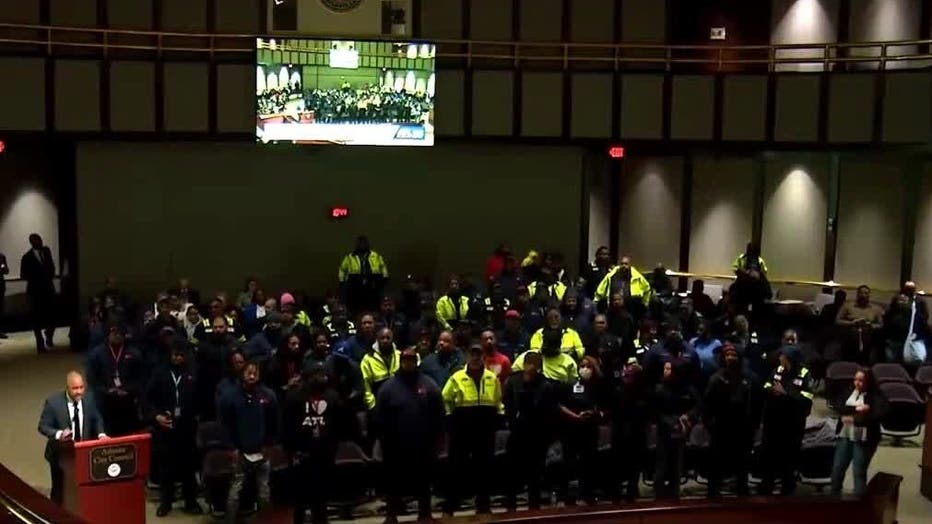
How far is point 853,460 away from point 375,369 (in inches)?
189

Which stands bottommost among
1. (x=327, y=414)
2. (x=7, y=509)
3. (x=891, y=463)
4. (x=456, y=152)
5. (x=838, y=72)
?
(x=891, y=463)

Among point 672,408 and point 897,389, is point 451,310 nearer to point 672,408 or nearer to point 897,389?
point 672,408

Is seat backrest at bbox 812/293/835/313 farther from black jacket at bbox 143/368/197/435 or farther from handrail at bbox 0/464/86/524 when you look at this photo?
handrail at bbox 0/464/86/524

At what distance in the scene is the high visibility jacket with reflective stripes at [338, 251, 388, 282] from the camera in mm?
17156

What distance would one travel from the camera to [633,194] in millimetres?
20266

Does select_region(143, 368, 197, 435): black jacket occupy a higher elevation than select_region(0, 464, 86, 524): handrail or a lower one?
lower

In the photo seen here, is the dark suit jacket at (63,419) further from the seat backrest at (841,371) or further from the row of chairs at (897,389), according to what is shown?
the seat backrest at (841,371)

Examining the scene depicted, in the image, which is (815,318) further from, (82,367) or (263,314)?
(82,367)

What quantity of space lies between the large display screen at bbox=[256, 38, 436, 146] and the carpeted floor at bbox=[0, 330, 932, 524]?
500 centimetres

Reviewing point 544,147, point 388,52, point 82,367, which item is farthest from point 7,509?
point 544,147

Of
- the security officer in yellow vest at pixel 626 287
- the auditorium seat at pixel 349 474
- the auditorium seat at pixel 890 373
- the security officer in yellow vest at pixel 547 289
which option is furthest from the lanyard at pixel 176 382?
the auditorium seat at pixel 890 373

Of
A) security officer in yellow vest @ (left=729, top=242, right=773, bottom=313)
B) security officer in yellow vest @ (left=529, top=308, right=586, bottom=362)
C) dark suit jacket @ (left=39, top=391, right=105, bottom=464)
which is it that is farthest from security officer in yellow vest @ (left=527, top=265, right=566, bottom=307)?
dark suit jacket @ (left=39, top=391, right=105, bottom=464)

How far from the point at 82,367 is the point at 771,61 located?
12.4 m

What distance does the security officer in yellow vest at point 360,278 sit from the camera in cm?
1716
